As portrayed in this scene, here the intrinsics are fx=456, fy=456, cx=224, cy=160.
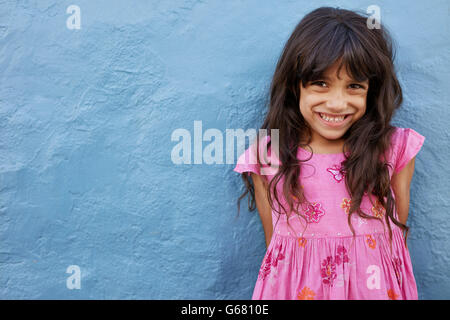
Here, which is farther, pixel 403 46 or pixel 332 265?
pixel 403 46

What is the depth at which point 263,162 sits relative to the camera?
1793mm

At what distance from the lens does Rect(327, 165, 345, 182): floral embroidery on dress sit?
168 centimetres

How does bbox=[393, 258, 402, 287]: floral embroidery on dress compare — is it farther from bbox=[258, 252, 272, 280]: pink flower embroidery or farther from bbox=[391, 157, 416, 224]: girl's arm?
bbox=[258, 252, 272, 280]: pink flower embroidery

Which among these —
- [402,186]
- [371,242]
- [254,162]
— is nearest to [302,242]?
[371,242]

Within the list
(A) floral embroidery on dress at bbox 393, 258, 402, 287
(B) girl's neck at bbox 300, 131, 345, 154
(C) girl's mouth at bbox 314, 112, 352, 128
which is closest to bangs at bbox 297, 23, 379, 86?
(C) girl's mouth at bbox 314, 112, 352, 128

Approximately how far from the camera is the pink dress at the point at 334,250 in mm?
1619

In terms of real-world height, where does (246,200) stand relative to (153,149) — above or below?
below

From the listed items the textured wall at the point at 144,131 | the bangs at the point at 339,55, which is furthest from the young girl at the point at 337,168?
the textured wall at the point at 144,131

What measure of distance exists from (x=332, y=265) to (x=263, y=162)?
47 centimetres

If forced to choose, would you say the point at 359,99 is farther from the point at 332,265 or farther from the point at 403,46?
the point at 332,265

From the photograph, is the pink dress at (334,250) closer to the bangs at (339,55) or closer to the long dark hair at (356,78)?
the long dark hair at (356,78)

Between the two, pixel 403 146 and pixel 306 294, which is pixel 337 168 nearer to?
pixel 403 146
